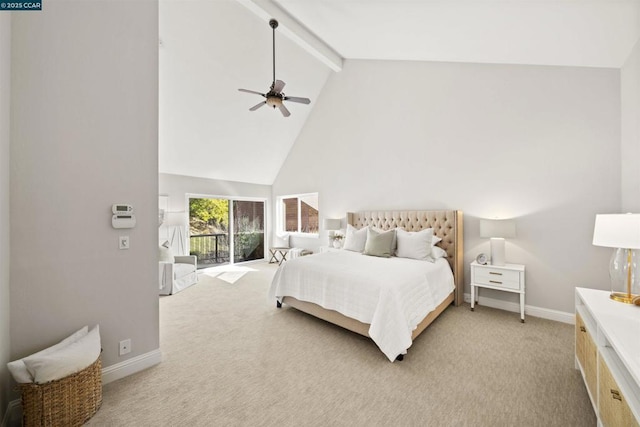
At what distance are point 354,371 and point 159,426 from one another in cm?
138

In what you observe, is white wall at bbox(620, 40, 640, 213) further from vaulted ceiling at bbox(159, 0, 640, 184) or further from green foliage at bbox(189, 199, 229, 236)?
green foliage at bbox(189, 199, 229, 236)

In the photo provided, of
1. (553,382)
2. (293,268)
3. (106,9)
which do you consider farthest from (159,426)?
(106,9)

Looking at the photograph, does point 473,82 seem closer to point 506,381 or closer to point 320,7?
point 320,7

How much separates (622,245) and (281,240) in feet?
20.6

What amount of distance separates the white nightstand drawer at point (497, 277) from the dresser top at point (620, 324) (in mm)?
1127

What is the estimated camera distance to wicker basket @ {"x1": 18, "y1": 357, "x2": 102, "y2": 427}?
141cm

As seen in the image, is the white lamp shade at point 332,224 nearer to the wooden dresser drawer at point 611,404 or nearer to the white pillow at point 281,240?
the white pillow at point 281,240

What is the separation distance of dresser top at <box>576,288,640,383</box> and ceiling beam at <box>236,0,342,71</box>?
417 centimetres

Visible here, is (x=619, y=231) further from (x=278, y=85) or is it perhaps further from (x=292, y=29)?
(x=292, y=29)

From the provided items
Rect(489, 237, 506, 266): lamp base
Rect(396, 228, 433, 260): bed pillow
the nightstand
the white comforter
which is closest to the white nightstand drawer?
the nightstand

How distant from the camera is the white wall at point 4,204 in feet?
4.84

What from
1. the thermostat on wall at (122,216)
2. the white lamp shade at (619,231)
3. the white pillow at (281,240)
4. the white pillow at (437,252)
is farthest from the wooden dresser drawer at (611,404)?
the white pillow at (281,240)

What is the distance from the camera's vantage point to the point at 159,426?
60.7 inches

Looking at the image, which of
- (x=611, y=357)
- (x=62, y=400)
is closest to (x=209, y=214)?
(x=62, y=400)
